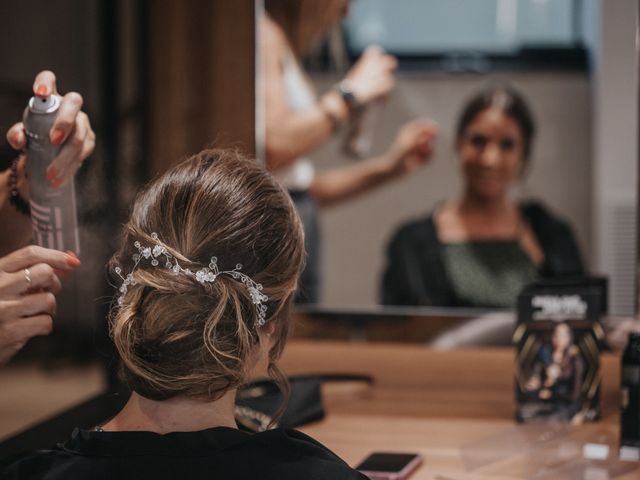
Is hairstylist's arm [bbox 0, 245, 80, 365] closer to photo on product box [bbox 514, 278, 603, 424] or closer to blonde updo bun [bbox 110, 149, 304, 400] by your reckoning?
blonde updo bun [bbox 110, 149, 304, 400]

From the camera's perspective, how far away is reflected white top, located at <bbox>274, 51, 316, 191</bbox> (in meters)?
1.89

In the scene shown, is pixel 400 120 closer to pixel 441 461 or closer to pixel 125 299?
pixel 441 461

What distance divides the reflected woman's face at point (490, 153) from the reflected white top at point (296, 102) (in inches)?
14.1

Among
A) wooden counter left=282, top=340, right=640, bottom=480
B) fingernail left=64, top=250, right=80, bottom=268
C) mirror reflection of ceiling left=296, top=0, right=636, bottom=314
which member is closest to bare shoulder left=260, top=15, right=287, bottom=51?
mirror reflection of ceiling left=296, top=0, right=636, bottom=314

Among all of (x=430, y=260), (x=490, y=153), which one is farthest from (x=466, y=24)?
(x=430, y=260)

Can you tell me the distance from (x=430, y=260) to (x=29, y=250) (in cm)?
103

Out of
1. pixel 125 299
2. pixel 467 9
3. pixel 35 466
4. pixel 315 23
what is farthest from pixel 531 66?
pixel 35 466

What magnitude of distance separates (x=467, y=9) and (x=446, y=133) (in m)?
0.28

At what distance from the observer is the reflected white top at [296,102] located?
1895 millimetres

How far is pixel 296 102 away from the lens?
6.24ft

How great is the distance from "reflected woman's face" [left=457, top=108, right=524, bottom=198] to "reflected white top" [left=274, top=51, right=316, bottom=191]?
359mm

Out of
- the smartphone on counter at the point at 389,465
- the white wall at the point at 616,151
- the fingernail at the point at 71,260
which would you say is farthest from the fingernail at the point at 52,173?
the white wall at the point at 616,151

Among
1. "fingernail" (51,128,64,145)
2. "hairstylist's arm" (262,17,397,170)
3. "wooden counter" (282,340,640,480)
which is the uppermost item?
"hairstylist's arm" (262,17,397,170)

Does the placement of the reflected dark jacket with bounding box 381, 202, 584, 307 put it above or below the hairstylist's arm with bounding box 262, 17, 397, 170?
below
